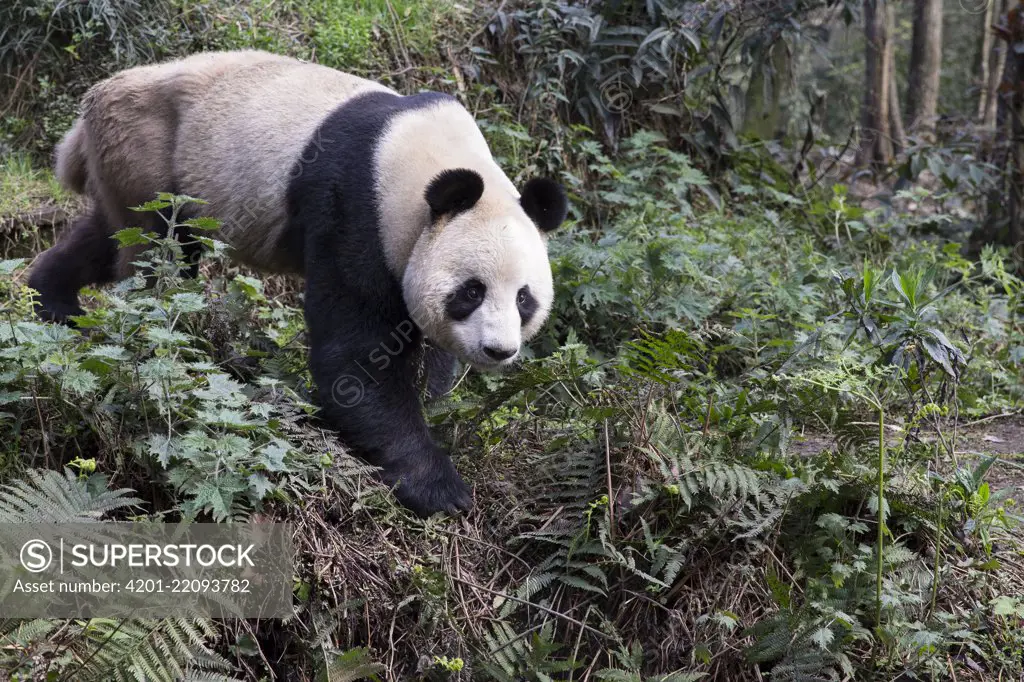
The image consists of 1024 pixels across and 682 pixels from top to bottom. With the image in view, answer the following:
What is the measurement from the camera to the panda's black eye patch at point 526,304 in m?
4.43

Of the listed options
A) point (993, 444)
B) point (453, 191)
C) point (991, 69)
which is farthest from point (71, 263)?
point (991, 69)

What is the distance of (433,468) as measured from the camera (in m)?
4.46

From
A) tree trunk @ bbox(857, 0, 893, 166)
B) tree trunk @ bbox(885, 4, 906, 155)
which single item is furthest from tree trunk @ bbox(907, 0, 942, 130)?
tree trunk @ bbox(857, 0, 893, 166)

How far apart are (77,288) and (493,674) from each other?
3885 mm

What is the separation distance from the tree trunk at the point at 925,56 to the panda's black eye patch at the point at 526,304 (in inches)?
367

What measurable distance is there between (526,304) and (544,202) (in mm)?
565

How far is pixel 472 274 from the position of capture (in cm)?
428

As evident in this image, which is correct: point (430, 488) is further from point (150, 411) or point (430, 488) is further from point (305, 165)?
point (305, 165)

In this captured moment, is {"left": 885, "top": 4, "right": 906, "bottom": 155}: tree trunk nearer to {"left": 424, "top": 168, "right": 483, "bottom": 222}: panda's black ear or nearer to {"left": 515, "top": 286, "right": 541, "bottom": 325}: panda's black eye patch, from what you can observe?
{"left": 515, "top": 286, "right": 541, "bottom": 325}: panda's black eye patch

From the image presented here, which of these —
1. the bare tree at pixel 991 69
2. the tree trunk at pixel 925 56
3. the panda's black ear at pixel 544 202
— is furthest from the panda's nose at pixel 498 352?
the tree trunk at pixel 925 56

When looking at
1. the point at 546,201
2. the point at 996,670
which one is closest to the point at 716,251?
the point at 546,201

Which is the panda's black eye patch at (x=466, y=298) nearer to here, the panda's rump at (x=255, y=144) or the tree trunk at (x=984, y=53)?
the panda's rump at (x=255, y=144)

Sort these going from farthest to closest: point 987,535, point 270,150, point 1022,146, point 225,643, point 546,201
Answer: point 1022,146, point 270,150, point 546,201, point 987,535, point 225,643

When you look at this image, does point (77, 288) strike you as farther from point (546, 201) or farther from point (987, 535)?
point (987, 535)
